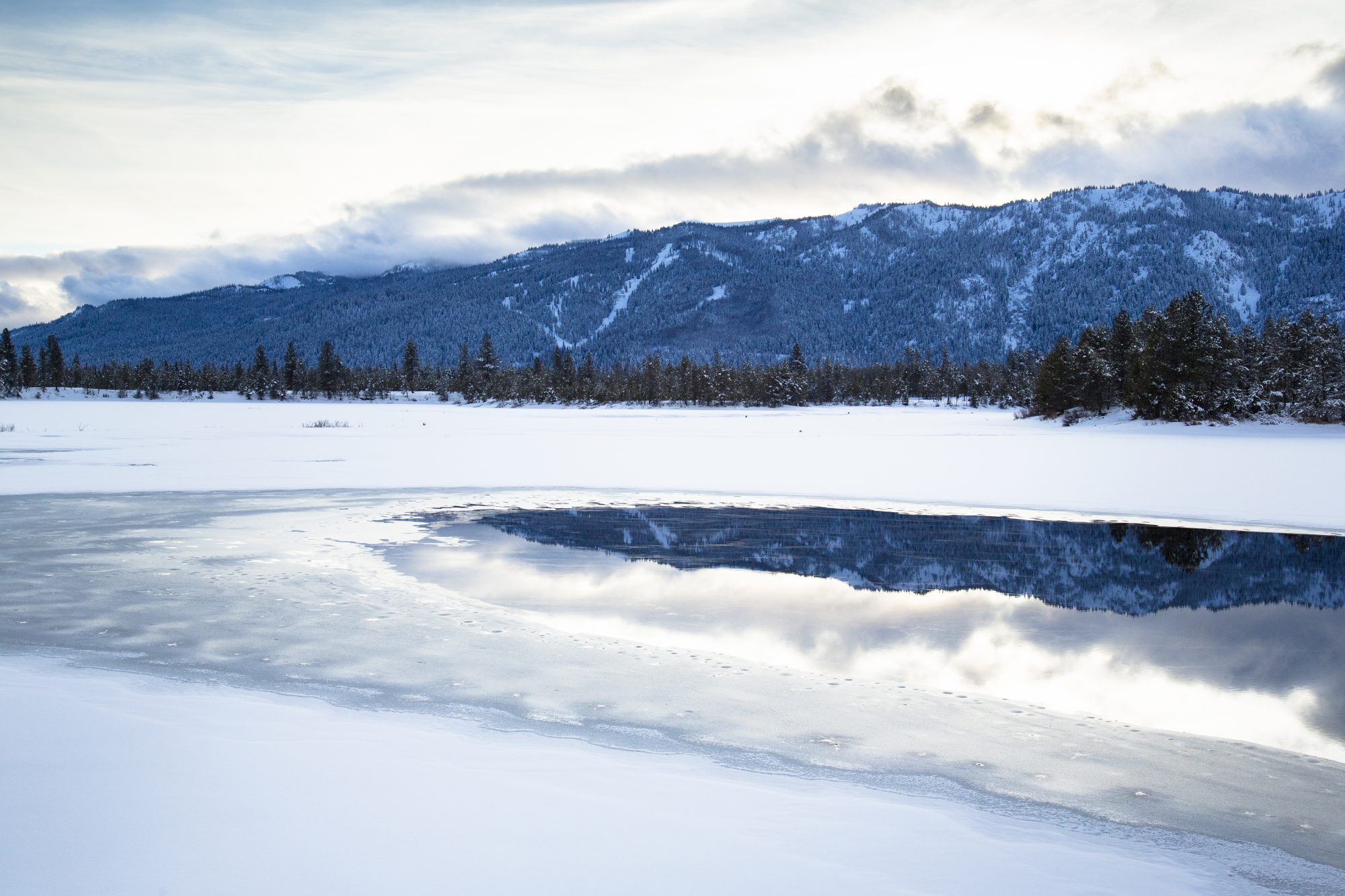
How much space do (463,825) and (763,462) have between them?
29.2 meters

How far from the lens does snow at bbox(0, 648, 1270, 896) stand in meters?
4.52

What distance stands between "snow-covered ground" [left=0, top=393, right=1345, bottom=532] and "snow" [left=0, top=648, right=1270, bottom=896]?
56.0 feet

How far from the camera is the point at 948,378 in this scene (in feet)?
559

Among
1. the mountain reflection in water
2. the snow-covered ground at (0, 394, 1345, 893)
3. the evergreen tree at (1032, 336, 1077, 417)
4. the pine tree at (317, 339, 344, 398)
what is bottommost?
the mountain reflection in water

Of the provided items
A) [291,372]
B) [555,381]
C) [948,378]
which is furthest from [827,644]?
[948,378]

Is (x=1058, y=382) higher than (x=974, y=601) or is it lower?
higher

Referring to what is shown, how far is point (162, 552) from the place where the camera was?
14.4 metres

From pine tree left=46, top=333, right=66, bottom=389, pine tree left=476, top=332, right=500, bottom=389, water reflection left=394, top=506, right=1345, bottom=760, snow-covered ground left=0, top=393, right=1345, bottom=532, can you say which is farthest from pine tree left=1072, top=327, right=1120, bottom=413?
pine tree left=46, top=333, right=66, bottom=389

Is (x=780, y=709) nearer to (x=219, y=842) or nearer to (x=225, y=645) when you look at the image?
(x=219, y=842)

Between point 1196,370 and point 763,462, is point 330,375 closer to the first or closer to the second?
point 1196,370

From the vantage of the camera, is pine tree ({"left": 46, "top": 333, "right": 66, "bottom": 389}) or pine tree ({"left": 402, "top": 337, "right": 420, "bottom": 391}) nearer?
pine tree ({"left": 46, "top": 333, "right": 66, "bottom": 389})

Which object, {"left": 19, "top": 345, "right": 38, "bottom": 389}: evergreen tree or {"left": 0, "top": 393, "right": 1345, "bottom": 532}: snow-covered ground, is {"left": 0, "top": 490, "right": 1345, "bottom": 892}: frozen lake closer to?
{"left": 0, "top": 393, "right": 1345, "bottom": 532}: snow-covered ground

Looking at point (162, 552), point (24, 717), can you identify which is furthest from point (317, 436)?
point (24, 717)

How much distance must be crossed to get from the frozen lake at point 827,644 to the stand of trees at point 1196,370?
51.5 meters
